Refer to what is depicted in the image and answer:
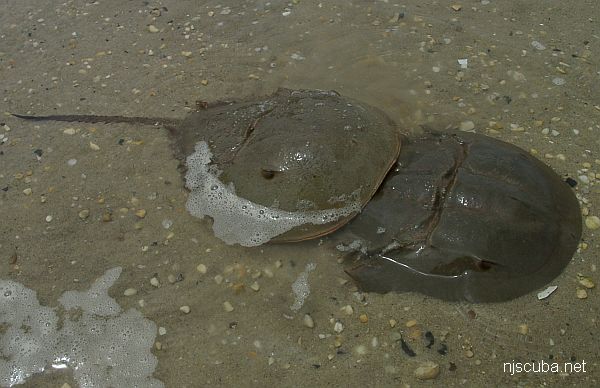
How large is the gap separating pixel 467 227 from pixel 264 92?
6.99ft

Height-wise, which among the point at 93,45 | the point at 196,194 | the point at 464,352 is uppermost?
the point at 93,45

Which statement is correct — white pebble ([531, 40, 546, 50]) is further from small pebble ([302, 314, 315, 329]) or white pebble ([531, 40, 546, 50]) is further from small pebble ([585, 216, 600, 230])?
small pebble ([302, 314, 315, 329])

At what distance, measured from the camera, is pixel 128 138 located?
12.8 ft

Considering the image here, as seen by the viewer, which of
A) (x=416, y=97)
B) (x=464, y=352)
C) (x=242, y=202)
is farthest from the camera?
(x=416, y=97)

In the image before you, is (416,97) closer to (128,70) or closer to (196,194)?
(196,194)

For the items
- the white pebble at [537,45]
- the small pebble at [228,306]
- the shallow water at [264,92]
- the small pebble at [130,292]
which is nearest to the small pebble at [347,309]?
the shallow water at [264,92]

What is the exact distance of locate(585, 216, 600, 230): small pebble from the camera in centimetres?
313

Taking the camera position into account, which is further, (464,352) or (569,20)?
(569,20)

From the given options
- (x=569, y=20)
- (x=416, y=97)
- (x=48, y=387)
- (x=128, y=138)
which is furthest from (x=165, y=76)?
(x=569, y=20)

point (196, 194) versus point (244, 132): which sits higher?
point (244, 132)

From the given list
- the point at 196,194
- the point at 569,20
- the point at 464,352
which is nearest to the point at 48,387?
the point at 196,194

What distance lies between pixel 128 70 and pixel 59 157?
1.06 m

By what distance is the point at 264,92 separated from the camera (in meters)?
4.18

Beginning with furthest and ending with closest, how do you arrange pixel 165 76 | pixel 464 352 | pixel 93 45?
pixel 93 45
pixel 165 76
pixel 464 352
